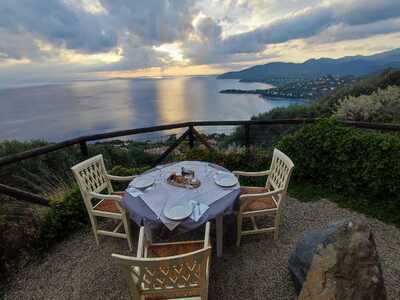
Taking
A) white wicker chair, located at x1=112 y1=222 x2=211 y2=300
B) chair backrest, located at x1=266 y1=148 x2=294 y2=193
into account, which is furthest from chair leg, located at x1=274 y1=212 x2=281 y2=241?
white wicker chair, located at x1=112 y1=222 x2=211 y2=300

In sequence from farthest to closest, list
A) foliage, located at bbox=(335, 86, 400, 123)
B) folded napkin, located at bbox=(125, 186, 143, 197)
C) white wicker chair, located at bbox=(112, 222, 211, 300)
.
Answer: foliage, located at bbox=(335, 86, 400, 123)
folded napkin, located at bbox=(125, 186, 143, 197)
white wicker chair, located at bbox=(112, 222, 211, 300)

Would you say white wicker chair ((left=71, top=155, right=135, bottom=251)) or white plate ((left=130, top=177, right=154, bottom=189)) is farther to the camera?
white wicker chair ((left=71, top=155, right=135, bottom=251))

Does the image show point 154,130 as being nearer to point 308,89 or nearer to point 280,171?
point 280,171

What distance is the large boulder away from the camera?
132 centimetres

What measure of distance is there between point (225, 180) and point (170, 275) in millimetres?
1152

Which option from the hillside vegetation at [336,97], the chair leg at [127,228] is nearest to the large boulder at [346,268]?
the chair leg at [127,228]

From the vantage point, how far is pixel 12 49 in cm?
684

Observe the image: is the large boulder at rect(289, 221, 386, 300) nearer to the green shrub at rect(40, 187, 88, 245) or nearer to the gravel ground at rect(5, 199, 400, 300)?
the gravel ground at rect(5, 199, 400, 300)

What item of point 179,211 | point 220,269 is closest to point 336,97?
point 220,269

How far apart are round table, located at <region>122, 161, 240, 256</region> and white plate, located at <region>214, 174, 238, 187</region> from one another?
0.04 meters

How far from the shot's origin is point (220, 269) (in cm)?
222

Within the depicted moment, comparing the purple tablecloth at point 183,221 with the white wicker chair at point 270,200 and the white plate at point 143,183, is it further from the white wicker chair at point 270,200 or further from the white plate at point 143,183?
the white wicker chair at point 270,200

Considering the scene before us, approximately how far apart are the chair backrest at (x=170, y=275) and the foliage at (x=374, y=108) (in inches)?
205

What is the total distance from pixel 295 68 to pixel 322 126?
1788 cm
